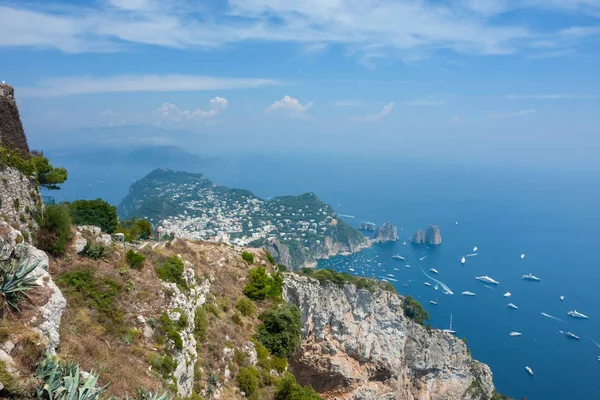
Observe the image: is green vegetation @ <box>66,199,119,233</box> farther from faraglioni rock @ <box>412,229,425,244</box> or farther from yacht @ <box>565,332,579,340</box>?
faraglioni rock @ <box>412,229,425,244</box>

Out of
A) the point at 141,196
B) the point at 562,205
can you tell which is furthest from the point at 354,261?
the point at 562,205

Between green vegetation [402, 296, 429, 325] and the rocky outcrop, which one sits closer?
the rocky outcrop

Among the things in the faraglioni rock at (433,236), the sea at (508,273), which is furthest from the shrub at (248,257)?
the faraglioni rock at (433,236)

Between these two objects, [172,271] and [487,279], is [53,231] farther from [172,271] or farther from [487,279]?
[487,279]

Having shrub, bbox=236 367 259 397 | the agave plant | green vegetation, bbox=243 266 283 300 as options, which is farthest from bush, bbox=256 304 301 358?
the agave plant

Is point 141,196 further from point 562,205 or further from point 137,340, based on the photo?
point 562,205

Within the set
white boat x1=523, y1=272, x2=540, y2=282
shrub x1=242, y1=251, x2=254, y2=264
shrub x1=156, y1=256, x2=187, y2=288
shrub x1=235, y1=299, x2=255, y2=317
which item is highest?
shrub x1=156, y1=256, x2=187, y2=288
